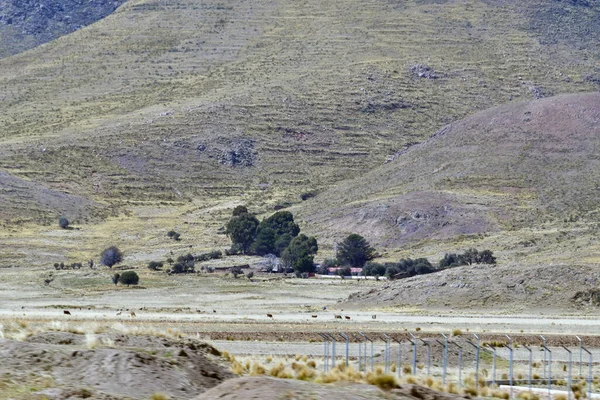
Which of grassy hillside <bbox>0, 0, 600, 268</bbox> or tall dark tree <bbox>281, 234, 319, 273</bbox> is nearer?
tall dark tree <bbox>281, 234, 319, 273</bbox>

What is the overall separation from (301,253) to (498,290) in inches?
1087

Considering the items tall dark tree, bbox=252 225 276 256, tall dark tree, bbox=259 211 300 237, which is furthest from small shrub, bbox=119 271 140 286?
tall dark tree, bbox=259 211 300 237

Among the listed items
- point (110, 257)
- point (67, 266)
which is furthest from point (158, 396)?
point (67, 266)

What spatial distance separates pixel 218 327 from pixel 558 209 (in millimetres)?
57450

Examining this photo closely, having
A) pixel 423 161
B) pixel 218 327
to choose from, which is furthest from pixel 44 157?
pixel 218 327

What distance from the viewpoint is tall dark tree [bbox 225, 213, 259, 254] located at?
95.1 m

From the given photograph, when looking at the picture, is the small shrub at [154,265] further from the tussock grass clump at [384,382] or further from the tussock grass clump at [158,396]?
the tussock grass clump at [384,382]

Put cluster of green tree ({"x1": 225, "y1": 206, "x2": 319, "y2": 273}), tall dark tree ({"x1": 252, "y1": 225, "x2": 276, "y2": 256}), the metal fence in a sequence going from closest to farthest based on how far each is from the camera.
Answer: the metal fence → cluster of green tree ({"x1": 225, "y1": 206, "x2": 319, "y2": 273}) → tall dark tree ({"x1": 252, "y1": 225, "x2": 276, "y2": 256})

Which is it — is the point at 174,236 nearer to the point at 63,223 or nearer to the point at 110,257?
the point at 63,223

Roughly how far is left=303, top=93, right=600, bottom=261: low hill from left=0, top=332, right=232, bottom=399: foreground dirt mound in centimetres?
6167

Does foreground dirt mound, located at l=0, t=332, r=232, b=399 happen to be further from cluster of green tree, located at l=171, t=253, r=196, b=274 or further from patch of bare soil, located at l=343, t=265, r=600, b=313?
cluster of green tree, located at l=171, t=253, r=196, b=274

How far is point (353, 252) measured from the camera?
292 ft

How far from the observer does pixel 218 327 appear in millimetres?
45719

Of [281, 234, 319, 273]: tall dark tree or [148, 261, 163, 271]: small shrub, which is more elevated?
[281, 234, 319, 273]: tall dark tree
